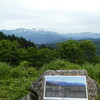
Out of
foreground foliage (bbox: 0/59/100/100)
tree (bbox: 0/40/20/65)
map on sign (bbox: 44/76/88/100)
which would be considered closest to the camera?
map on sign (bbox: 44/76/88/100)

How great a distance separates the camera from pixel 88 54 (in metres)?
42.9

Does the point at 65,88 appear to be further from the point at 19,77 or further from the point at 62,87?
the point at 19,77

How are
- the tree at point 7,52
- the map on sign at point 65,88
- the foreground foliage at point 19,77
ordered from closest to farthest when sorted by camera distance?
1. the map on sign at point 65,88
2. the foreground foliage at point 19,77
3. the tree at point 7,52

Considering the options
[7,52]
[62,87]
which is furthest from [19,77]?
[7,52]

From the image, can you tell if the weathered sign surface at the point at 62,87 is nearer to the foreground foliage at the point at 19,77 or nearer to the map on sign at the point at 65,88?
the map on sign at the point at 65,88

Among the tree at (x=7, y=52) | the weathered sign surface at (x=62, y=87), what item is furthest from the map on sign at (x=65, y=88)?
the tree at (x=7, y=52)

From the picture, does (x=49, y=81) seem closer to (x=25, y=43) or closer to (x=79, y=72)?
(x=79, y=72)

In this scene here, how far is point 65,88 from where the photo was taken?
15.4ft

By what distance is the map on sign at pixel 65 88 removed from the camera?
14.9 ft

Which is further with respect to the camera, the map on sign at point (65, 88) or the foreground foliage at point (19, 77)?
the foreground foliage at point (19, 77)

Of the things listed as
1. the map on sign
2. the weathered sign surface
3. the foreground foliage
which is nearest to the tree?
the foreground foliage

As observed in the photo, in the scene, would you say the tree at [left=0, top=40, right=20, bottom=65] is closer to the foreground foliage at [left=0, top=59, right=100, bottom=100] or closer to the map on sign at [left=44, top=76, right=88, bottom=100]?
the foreground foliage at [left=0, top=59, right=100, bottom=100]

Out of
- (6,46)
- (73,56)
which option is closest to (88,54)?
(73,56)

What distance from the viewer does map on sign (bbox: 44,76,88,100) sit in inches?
179
